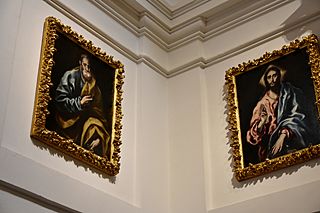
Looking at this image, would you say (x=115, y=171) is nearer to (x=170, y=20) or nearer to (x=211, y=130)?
(x=211, y=130)

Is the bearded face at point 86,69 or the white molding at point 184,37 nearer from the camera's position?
the bearded face at point 86,69

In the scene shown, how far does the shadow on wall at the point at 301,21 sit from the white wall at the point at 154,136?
0.01 metres

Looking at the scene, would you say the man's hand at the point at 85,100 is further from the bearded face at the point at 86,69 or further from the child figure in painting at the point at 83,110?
the bearded face at the point at 86,69

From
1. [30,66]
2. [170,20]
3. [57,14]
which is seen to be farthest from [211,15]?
[30,66]

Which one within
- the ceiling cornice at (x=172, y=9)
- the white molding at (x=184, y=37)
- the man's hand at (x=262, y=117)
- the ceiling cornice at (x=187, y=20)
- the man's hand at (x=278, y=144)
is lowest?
the man's hand at (x=278, y=144)

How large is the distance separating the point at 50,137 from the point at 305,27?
128 inches

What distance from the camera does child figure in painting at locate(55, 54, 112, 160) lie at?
6.32m

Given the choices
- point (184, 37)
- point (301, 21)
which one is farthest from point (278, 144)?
point (184, 37)

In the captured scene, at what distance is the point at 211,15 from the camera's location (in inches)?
319

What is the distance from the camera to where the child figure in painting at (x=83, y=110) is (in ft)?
20.7

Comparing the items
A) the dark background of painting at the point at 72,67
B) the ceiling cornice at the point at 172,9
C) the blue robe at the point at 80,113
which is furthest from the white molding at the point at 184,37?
the blue robe at the point at 80,113

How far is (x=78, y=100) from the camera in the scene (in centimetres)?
658

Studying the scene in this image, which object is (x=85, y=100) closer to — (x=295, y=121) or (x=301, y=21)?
(x=295, y=121)

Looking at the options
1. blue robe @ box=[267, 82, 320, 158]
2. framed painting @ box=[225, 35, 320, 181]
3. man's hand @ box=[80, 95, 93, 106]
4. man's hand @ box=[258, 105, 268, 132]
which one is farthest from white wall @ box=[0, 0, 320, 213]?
man's hand @ box=[80, 95, 93, 106]
